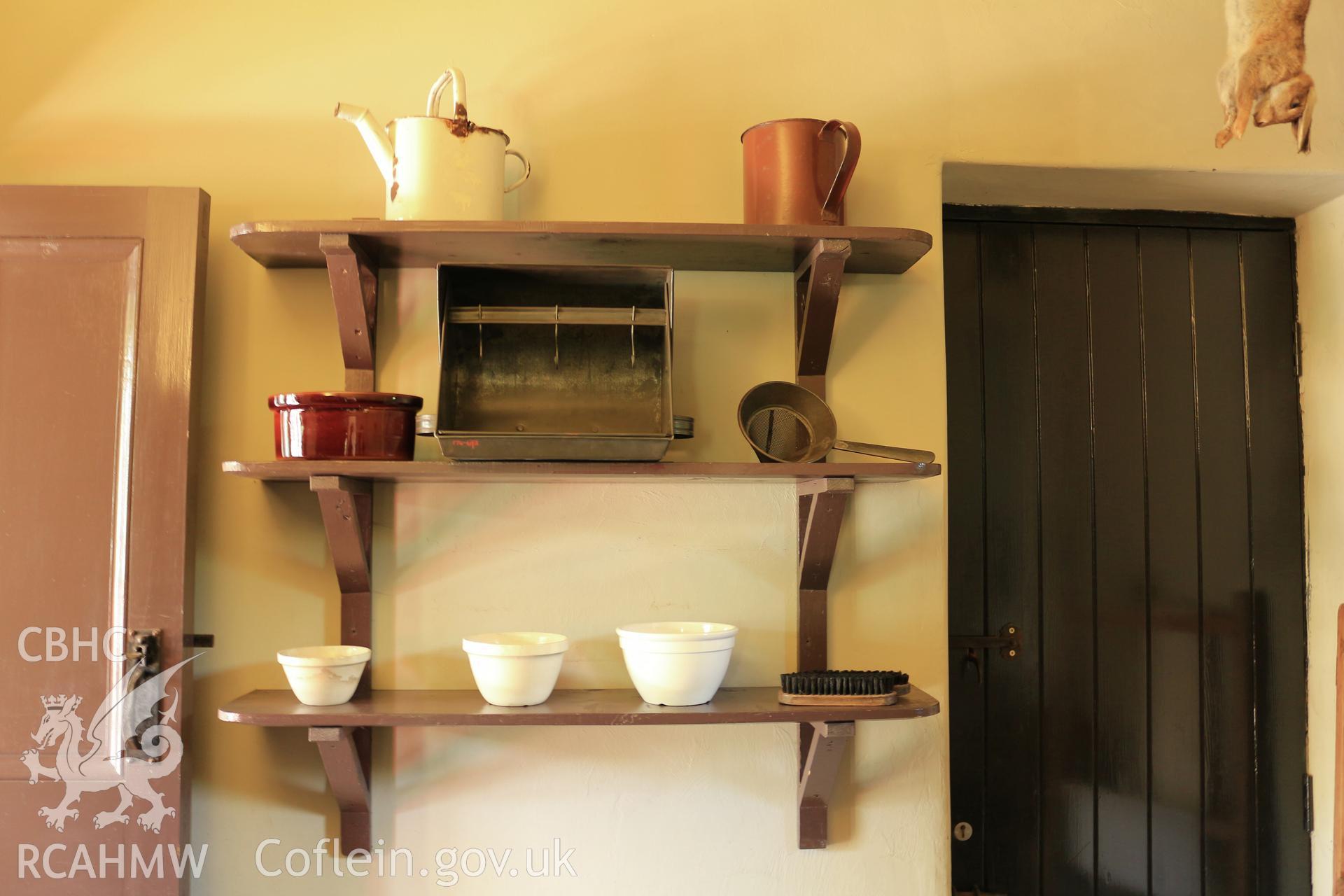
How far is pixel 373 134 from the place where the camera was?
1360mm

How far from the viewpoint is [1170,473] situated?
1759 millimetres

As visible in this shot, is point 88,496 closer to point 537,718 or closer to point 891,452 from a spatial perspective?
point 537,718

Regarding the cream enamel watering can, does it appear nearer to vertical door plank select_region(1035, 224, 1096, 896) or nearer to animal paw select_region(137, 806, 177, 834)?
animal paw select_region(137, 806, 177, 834)

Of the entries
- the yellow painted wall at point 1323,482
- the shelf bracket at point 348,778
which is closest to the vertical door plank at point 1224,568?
the yellow painted wall at point 1323,482

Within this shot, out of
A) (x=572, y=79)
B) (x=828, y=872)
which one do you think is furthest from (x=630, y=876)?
(x=572, y=79)

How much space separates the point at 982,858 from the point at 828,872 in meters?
0.37

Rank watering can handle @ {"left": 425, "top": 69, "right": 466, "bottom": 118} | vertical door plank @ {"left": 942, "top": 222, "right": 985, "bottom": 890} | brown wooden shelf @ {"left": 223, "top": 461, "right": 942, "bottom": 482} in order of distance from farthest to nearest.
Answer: vertical door plank @ {"left": 942, "top": 222, "right": 985, "bottom": 890} < watering can handle @ {"left": 425, "top": 69, "right": 466, "bottom": 118} < brown wooden shelf @ {"left": 223, "top": 461, "right": 942, "bottom": 482}

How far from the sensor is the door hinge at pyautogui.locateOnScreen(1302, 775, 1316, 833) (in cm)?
172

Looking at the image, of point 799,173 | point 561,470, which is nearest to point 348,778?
point 561,470

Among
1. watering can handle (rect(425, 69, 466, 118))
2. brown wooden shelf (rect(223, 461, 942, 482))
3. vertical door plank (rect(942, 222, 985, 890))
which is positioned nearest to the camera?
brown wooden shelf (rect(223, 461, 942, 482))

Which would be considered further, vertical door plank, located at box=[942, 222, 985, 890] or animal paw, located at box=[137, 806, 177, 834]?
vertical door plank, located at box=[942, 222, 985, 890]

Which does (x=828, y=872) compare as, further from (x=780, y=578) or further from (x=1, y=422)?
(x=1, y=422)

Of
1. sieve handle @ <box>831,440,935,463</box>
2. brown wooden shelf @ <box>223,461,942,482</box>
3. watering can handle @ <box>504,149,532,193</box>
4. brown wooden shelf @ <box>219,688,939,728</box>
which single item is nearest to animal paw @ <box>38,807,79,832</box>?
brown wooden shelf @ <box>219,688,939,728</box>

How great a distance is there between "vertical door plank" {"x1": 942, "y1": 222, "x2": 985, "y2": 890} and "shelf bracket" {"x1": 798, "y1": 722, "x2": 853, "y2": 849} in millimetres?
334
